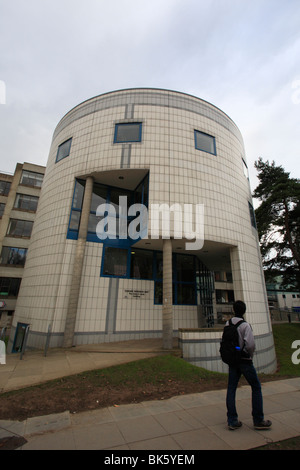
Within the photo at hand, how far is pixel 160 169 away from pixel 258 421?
11.7 m

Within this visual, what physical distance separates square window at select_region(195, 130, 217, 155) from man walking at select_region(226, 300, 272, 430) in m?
13.0

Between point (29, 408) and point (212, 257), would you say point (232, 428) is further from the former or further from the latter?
point (212, 257)

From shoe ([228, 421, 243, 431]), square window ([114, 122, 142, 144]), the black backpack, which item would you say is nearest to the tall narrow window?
square window ([114, 122, 142, 144])

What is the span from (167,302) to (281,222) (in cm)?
1928

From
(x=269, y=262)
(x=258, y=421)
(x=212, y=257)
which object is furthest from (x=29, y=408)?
(x=269, y=262)

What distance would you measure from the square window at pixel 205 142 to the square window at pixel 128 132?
12.8 feet

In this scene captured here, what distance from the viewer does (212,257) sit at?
16.3m

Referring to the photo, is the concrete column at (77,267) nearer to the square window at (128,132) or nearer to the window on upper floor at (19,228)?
the square window at (128,132)

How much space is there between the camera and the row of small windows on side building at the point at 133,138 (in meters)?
13.9

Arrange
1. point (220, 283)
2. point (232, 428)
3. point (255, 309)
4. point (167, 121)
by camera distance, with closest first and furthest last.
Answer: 1. point (232, 428)
2. point (255, 309)
3. point (167, 121)
4. point (220, 283)

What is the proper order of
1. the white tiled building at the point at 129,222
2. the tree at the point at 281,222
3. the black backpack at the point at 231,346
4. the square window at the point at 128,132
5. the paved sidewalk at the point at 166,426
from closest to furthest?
1. the paved sidewalk at the point at 166,426
2. the black backpack at the point at 231,346
3. the white tiled building at the point at 129,222
4. the square window at the point at 128,132
5. the tree at the point at 281,222

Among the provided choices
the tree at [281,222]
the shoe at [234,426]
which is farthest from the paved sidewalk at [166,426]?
the tree at [281,222]

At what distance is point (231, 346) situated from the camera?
3.70 metres

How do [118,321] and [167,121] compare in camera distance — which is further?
[167,121]
